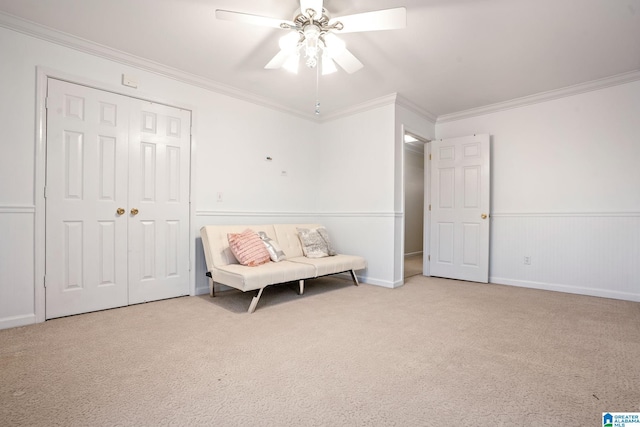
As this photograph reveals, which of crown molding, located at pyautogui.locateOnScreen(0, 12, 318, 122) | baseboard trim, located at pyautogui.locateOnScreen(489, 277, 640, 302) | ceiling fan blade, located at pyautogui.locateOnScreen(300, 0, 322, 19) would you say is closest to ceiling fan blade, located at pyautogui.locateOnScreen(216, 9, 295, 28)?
ceiling fan blade, located at pyautogui.locateOnScreen(300, 0, 322, 19)

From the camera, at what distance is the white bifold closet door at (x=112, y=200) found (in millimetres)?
2688

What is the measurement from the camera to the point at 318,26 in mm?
2283

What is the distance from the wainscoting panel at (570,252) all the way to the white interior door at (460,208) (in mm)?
223

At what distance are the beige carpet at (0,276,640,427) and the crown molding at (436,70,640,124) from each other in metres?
2.45

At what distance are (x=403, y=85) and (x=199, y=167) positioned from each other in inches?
101

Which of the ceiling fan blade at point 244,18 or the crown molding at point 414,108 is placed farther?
the crown molding at point 414,108

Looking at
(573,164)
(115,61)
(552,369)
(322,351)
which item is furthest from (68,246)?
(573,164)

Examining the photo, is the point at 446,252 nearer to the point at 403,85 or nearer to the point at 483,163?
the point at 483,163

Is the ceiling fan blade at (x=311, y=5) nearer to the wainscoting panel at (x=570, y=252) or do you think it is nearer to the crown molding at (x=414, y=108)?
the crown molding at (x=414, y=108)

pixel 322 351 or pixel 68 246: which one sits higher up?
pixel 68 246

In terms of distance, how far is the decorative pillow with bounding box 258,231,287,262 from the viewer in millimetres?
3541

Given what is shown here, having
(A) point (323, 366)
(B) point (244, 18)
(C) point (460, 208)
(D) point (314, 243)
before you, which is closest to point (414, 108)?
(C) point (460, 208)

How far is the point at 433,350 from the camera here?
2.10 meters

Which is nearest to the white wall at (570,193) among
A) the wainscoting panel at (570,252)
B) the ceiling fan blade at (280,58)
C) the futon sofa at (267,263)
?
the wainscoting panel at (570,252)
